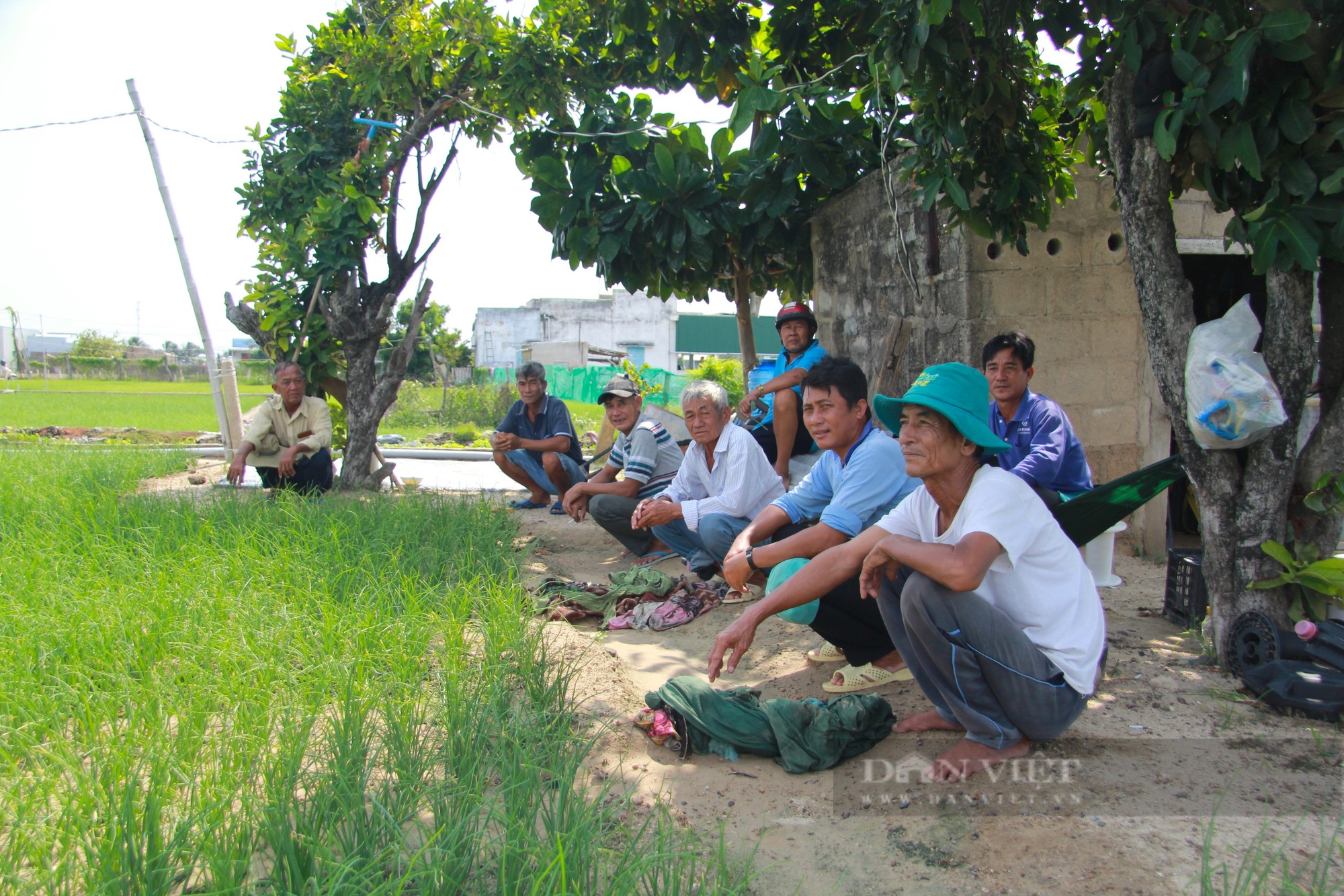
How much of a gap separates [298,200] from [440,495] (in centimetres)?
331

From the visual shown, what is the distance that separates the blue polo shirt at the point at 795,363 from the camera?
5.39 metres

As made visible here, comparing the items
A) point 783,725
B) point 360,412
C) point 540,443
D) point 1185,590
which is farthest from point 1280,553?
point 360,412

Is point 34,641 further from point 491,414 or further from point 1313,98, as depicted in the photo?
point 491,414

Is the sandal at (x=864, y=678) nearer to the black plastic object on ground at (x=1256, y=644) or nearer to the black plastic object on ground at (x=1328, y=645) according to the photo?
the black plastic object on ground at (x=1256, y=644)

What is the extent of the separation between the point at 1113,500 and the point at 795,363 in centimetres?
272

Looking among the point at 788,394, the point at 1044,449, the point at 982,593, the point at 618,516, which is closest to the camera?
the point at 982,593

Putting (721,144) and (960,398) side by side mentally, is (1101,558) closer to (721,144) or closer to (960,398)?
(960,398)

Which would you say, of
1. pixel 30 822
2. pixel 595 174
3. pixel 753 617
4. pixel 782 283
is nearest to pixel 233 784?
pixel 30 822

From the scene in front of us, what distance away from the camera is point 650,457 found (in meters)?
5.31

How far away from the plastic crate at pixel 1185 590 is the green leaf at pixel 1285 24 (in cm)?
191

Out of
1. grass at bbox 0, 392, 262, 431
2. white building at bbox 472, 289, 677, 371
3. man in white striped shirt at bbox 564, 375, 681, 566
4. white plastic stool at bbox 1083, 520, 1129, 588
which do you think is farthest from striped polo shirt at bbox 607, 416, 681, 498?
white building at bbox 472, 289, 677, 371

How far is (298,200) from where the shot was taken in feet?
24.4

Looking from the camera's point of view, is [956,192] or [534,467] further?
[534,467]

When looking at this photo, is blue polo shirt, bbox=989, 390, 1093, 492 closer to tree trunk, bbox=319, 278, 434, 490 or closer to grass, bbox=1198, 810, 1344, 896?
grass, bbox=1198, 810, 1344, 896
